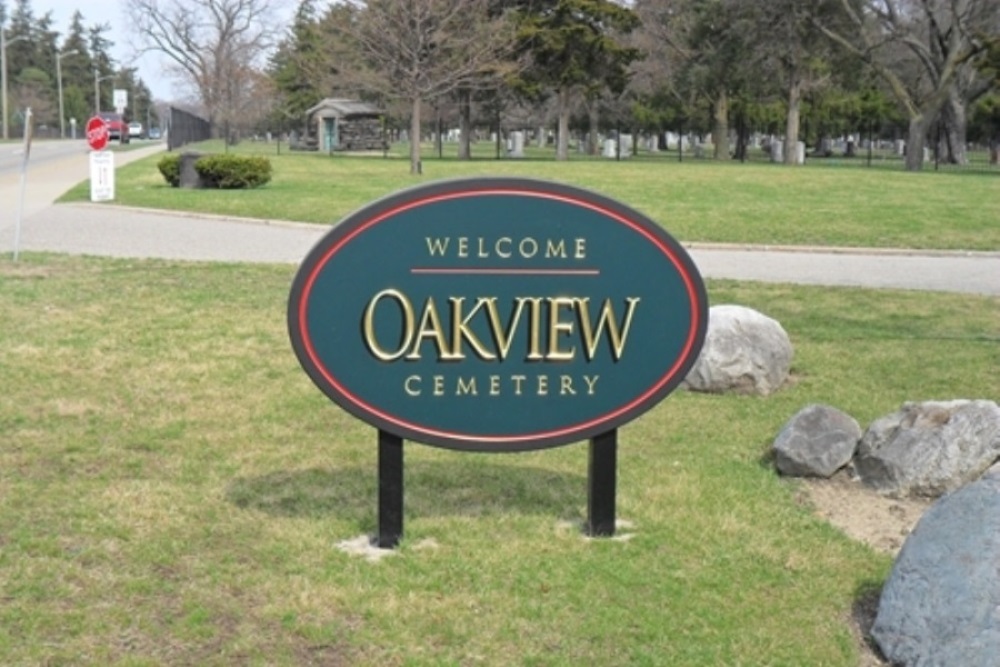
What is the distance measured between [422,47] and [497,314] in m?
33.5

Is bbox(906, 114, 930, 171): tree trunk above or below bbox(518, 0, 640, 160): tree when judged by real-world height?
below

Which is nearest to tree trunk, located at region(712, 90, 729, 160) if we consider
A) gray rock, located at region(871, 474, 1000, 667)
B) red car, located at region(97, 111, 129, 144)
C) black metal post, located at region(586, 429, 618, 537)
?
red car, located at region(97, 111, 129, 144)

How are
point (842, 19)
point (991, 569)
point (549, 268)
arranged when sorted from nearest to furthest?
point (991, 569) < point (549, 268) < point (842, 19)

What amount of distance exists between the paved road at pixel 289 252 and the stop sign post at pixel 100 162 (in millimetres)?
1864

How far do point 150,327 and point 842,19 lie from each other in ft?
156

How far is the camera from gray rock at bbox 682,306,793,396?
7.46 metres

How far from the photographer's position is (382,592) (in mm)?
4188

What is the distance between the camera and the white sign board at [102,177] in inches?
898

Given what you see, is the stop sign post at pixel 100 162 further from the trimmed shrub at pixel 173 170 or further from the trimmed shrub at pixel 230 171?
the trimmed shrub at pixel 173 170

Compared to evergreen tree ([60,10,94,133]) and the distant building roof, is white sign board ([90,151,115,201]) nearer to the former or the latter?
the distant building roof

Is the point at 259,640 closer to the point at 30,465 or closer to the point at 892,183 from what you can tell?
the point at 30,465

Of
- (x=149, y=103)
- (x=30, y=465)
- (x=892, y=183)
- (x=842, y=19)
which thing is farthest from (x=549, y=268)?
(x=149, y=103)

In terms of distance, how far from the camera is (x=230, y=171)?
2633 cm

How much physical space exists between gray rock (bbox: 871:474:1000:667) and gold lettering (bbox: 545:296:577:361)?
1.40m
